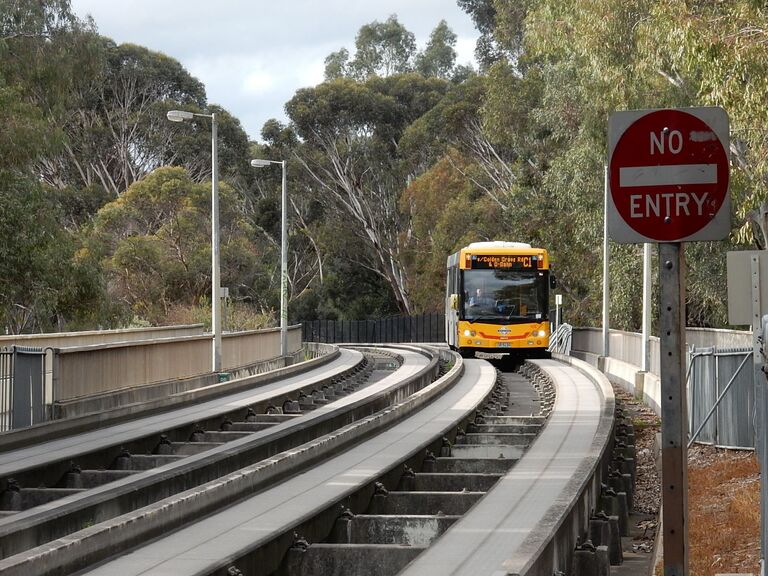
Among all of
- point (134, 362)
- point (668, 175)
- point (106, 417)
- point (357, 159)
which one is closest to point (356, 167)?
point (357, 159)

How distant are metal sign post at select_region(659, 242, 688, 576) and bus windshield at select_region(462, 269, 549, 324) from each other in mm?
33144

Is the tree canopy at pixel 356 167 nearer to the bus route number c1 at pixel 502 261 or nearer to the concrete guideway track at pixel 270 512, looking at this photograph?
the bus route number c1 at pixel 502 261

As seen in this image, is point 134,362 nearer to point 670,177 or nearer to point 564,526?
point 564,526

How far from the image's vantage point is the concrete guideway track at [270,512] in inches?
335

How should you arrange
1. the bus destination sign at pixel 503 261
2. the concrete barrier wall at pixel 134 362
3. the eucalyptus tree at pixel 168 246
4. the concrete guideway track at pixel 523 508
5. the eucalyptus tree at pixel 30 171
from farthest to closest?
the eucalyptus tree at pixel 168 246
the bus destination sign at pixel 503 261
the eucalyptus tree at pixel 30 171
the concrete barrier wall at pixel 134 362
the concrete guideway track at pixel 523 508

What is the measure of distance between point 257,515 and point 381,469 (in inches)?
114

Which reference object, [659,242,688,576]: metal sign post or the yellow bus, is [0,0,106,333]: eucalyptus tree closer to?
the yellow bus

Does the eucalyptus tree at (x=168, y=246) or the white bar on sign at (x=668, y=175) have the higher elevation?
the eucalyptus tree at (x=168, y=246)

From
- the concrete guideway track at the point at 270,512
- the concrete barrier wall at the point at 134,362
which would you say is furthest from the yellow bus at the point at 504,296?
the concrete guideway track at the point at 270,512

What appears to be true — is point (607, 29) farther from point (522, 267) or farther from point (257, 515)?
point (257, 515)

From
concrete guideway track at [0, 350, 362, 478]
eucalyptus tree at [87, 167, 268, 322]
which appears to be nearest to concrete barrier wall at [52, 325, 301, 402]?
concrete guideway track at [0, 350, 362, 478]

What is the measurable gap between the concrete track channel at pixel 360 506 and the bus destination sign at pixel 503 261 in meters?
18.4

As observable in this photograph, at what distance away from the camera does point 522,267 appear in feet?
130

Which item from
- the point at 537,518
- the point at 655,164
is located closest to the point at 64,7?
the point at 537,518
